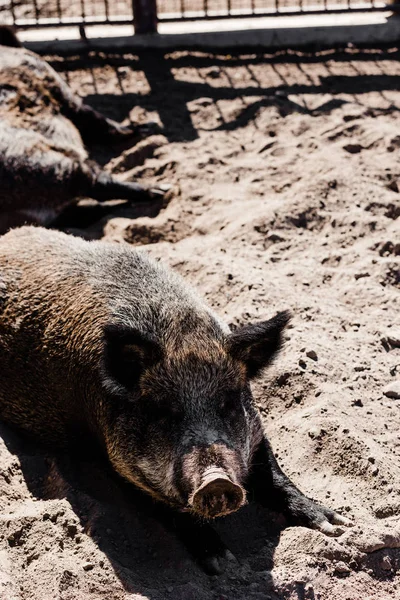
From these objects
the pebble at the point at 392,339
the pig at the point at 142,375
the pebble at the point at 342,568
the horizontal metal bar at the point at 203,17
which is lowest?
the horizontal metal bar at the point at 203,17

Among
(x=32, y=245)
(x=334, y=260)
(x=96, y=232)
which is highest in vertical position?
(x=32, y=245)

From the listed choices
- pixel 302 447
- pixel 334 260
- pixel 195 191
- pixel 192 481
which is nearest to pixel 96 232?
pixel 195 191

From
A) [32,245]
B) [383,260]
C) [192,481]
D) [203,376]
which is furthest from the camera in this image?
[383,260]

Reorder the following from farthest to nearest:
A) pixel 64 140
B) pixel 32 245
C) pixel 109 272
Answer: pixel 64 140
pixel 32 245
pixel 109 272

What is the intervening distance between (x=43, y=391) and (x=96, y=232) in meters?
2.21

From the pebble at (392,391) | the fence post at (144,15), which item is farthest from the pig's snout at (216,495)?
the fence post at (144,15)

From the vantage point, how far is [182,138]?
23.9 feet

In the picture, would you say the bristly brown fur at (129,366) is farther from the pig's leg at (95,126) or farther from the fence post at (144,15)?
the fence post at (144,15)

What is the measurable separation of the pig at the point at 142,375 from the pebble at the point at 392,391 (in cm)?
69

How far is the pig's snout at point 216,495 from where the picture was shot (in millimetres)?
3162

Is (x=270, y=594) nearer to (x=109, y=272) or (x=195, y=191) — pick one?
(x=109, y=272)

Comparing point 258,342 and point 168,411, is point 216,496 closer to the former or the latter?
point 168,411

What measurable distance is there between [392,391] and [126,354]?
4.47 ft

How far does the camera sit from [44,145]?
659 centimetres
